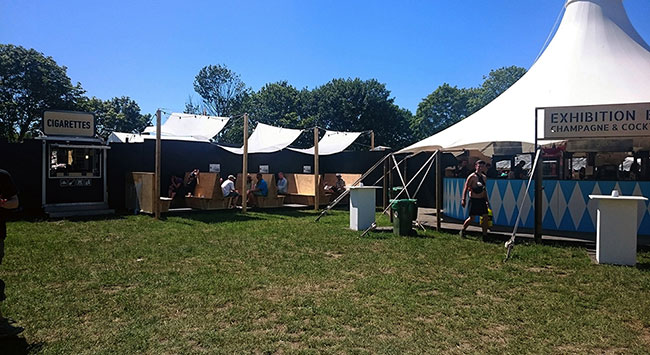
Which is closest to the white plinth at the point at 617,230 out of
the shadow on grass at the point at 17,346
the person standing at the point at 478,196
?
the person standing at the point at 478,196

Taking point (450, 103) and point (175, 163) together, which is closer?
point (175, 163)

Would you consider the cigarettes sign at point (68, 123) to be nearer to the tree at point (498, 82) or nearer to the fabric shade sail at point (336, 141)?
the fabric shade sail at point (336, 141)

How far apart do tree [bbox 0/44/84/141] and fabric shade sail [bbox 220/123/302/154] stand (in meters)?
23.9

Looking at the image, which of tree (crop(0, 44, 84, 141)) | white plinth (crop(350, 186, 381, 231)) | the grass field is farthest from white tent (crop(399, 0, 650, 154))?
tree (crop(0, 44, 84, 141))

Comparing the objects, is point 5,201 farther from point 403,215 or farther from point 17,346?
point 403,215

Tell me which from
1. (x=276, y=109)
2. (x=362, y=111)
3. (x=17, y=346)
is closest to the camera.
→ (x=17, y=346)

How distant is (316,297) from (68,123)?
1130cm

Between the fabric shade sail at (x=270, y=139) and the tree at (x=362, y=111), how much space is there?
22749mm

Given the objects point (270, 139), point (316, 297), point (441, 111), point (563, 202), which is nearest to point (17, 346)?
point (316, 297)

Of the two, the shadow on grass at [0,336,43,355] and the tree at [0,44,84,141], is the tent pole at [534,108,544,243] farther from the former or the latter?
the tree at [0,44,84,141]

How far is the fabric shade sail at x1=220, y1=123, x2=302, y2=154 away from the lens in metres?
15.4

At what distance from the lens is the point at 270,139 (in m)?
16.0

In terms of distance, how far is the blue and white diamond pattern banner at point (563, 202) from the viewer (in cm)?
882

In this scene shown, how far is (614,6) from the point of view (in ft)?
39.4
